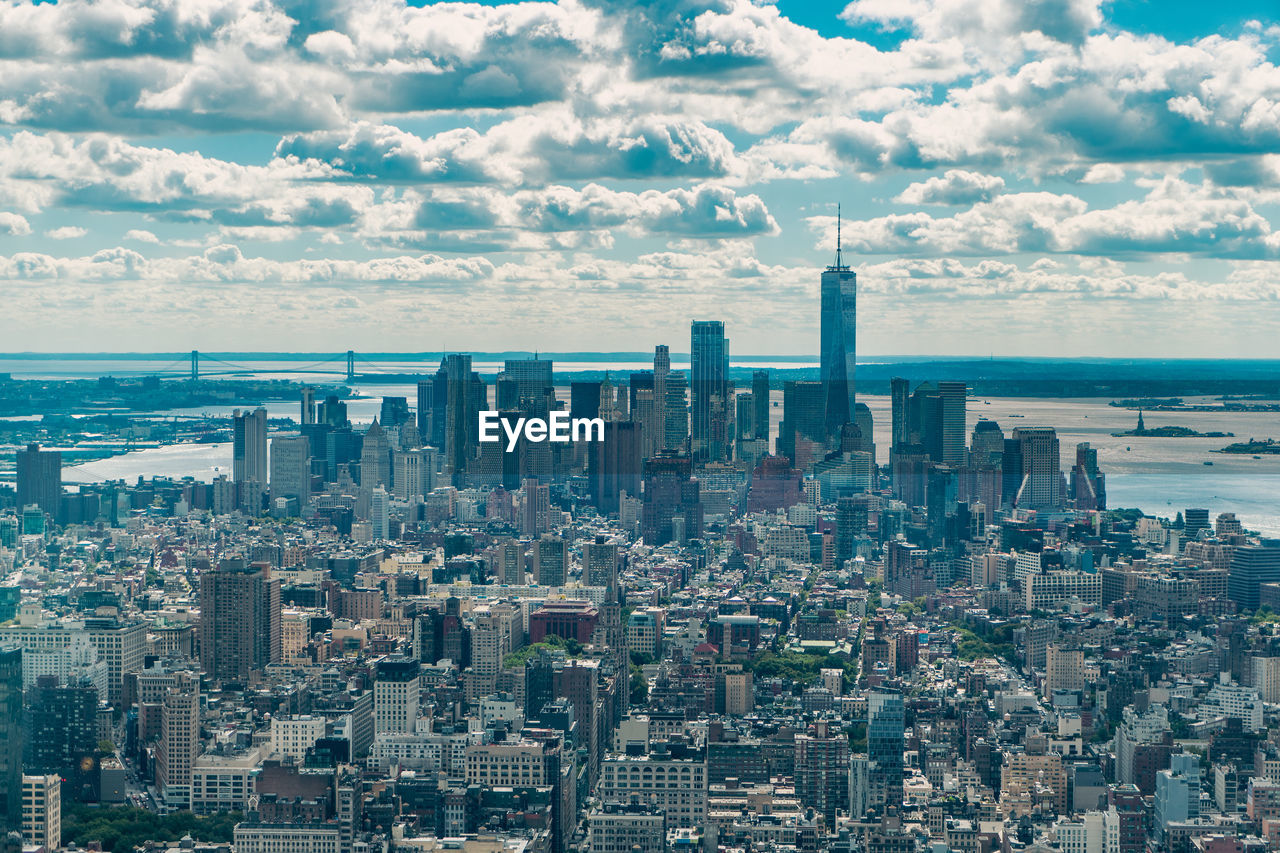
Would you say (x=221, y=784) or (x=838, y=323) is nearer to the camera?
(x=221, y=784)

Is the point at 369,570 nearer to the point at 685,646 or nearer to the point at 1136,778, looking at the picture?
the point at 685,646

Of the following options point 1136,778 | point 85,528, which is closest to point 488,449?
point 85,528

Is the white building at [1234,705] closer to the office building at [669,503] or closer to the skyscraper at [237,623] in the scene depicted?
the skyscraper at [237,623]

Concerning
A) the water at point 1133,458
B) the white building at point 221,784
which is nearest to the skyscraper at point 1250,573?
the water at point 1133,458

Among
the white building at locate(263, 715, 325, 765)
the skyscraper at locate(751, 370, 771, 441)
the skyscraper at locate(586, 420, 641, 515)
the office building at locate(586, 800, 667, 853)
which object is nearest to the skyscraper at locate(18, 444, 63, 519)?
the skyscraper at locate(586, 420, 641, 515)

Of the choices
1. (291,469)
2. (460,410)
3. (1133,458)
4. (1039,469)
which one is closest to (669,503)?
(1039,469)

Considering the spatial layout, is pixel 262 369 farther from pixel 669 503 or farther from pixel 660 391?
pixel 669 503

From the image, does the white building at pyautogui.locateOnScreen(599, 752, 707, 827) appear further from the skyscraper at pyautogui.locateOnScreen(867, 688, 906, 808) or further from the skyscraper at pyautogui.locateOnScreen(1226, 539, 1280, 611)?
the skyscraper at pyautogui.locateOnScreen(1226, 539, 1280, 611)
